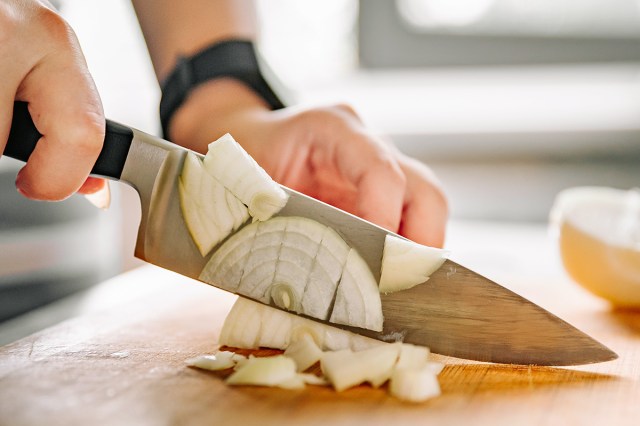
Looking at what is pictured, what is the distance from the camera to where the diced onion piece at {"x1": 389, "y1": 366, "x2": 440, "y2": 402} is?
728mm

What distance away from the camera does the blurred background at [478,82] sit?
2580mm

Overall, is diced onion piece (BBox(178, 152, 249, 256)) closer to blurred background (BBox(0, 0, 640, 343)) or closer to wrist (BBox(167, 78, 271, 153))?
wrist (BBox(167, 78, 271, 153))

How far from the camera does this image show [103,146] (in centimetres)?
81

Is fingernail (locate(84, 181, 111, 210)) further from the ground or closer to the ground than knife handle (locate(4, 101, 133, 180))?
closer to the ground

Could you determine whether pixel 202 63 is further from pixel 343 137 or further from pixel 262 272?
pixel 262 272

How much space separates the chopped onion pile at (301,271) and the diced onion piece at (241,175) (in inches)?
1.1

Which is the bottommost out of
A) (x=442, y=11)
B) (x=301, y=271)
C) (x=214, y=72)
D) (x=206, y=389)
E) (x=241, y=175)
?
(x=206, y=389)

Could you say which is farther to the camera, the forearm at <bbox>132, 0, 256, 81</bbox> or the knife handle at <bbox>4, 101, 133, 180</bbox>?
the forearm at <bbox>132, 0, 256, 81</bbox>

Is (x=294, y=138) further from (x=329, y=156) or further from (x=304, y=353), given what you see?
(x=304, y=353)

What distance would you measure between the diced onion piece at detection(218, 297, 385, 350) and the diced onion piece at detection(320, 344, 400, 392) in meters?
0.07

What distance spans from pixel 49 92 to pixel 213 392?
13.9 inches

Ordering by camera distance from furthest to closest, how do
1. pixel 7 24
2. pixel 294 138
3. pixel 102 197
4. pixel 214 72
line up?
pixel 214 72
pixel 294 138
pixel 102 197
pixel 7 24

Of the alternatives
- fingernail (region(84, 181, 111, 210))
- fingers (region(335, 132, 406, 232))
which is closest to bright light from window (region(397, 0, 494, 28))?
fingers (region(335, 132, 406, 232))

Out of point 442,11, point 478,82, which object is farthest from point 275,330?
point 442,11
